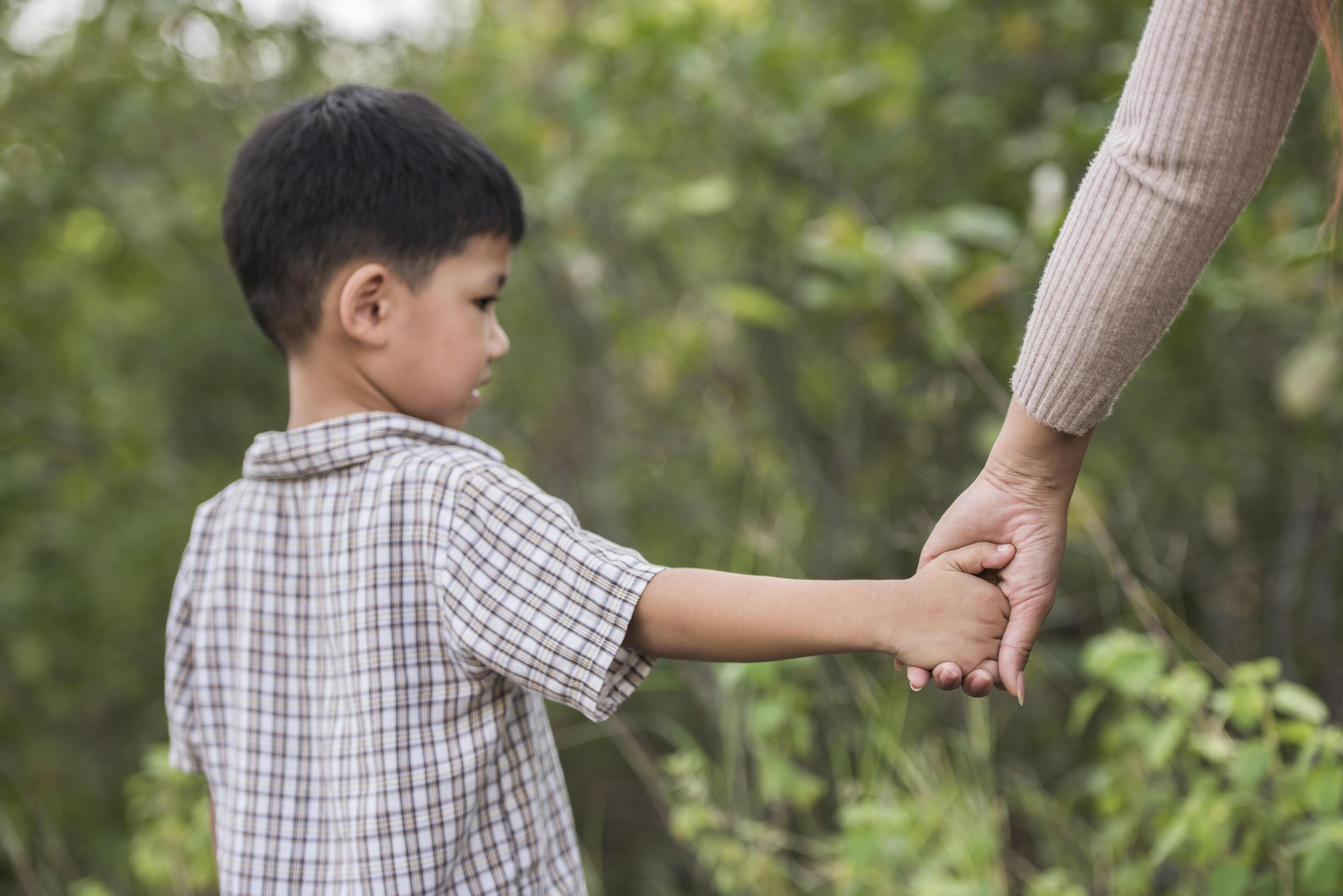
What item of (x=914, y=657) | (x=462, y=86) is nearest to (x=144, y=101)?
(x=462, y=86)

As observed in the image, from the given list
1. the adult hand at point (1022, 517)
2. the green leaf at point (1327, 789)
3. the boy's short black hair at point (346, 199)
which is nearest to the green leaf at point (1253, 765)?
the green leaf at point (1327, 789)

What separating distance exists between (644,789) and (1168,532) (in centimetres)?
167

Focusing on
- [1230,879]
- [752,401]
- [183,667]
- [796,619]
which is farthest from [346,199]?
[752,401]

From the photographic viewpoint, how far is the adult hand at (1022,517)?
0.95 metres

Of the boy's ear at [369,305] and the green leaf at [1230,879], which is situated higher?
the boy's ear at [369,305]

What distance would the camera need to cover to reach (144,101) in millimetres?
2293

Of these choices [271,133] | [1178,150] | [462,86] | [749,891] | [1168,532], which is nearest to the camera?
[1178,150]

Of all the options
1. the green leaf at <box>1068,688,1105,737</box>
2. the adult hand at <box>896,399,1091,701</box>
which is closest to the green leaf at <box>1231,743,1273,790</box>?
the green leaf at <box>1068,688,1105,737</box>

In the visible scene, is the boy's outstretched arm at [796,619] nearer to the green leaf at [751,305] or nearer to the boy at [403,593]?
the boy at [403,593]

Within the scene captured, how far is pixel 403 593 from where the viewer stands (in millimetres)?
988

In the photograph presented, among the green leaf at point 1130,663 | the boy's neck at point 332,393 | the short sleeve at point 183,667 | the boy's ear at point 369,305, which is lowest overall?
the green leaf at point 1130,663

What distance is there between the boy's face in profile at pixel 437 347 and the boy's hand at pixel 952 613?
0.53 metres

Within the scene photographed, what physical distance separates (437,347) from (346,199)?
8.1 inches

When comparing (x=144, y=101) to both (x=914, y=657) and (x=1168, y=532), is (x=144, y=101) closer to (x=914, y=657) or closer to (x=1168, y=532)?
(x=914, y=657)
